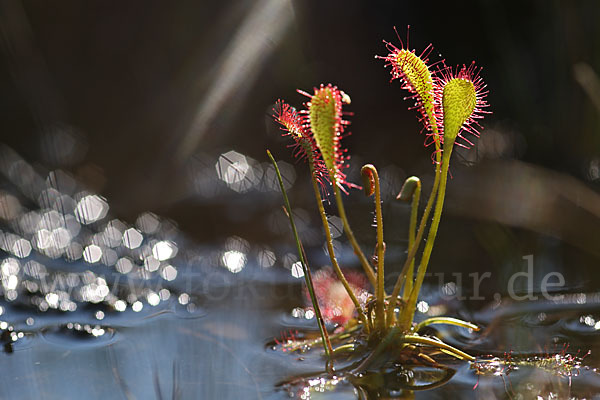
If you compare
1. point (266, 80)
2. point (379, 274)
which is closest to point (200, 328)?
point (379, 274)

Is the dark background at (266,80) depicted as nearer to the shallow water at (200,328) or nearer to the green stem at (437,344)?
the shallow water at (200,328)

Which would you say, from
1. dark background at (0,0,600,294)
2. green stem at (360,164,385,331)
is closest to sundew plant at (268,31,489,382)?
green stem at (360,164,385,331)

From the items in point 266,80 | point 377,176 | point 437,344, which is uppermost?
point 266,80

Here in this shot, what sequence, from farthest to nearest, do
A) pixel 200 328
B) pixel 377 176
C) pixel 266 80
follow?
pixel 266 80 < pixel 200 328 < pixel 377 176

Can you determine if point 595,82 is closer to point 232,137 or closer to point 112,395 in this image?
point 232,137

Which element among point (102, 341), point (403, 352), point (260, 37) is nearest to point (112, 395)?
point (102, 341)

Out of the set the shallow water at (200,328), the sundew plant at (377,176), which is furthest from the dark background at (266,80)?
the sundew plant at (377,176)

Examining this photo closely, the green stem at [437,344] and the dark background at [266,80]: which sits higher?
the dark background at [266,80]

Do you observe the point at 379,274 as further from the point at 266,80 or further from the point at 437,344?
the point at 266,80

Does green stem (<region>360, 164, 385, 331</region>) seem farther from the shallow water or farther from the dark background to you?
the dark background
